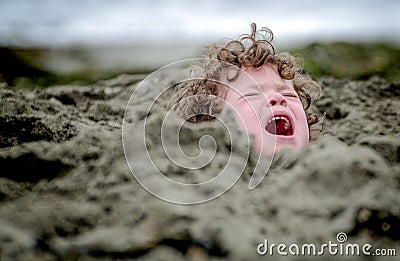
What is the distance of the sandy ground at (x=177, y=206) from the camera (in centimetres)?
71

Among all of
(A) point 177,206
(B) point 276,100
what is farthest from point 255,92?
(A) point 177,206

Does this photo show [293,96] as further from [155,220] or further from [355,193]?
[155,220]

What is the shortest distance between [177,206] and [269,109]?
0.65 metres

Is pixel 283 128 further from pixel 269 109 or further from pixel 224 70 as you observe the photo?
pixel 224 70

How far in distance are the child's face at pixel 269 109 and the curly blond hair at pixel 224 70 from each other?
70mm

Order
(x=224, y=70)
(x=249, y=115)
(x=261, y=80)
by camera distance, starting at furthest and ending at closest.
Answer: (x=224, y=70) → (x=261, y=80) → (x=249, y=115)

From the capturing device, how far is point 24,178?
921 mm

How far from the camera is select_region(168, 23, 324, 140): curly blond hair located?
155cm

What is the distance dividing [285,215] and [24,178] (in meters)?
0.56

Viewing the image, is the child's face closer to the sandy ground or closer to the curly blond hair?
the curly blond hair

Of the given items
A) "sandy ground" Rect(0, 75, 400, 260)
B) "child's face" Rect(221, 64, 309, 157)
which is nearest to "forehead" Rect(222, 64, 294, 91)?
"child's face" Rect(221, 64, 309, 157)

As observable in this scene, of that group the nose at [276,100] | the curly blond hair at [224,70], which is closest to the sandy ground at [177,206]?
the nose at [276,100]

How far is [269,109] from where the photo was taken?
1.34m

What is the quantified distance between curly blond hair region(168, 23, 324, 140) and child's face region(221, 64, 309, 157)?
0.07 m
